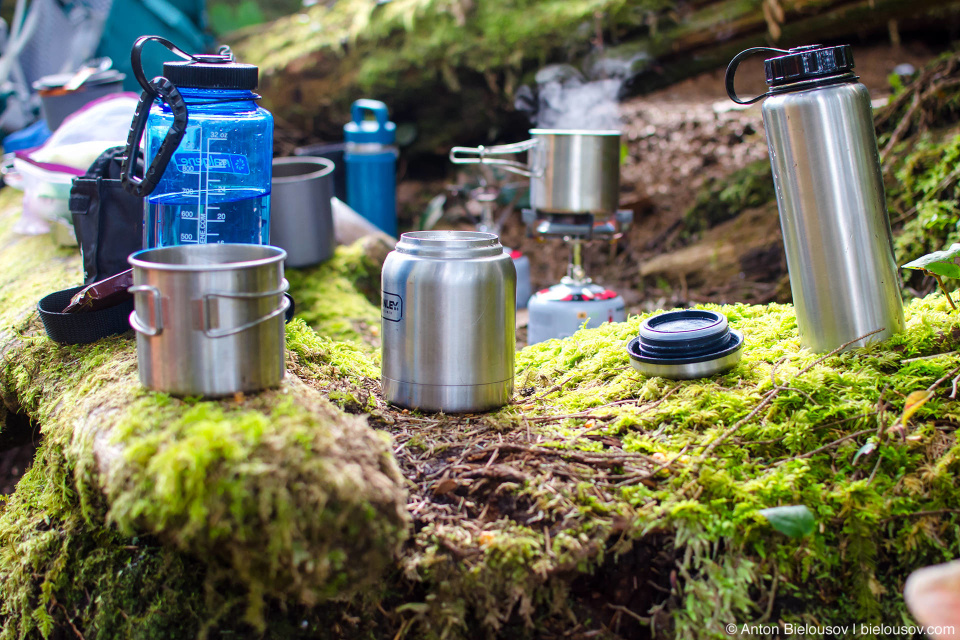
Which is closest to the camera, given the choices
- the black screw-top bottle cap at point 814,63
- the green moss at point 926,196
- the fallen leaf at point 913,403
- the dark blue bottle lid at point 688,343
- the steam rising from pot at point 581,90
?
the fallen leaf at point 913,403

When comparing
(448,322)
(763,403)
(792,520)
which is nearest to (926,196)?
(763,403)

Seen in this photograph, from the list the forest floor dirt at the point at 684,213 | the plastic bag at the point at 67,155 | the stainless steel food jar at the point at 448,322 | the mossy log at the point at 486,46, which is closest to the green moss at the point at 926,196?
the forest floor dirt at the point at 684,213

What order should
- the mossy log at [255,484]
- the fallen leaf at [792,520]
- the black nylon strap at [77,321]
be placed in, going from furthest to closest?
1. the black nylon strap at [77,321]
2. the fallen leaf at [792,520]
3. the mossy log at [255,484]

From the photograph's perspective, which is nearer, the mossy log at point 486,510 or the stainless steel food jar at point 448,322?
the mossy log at point 486,510

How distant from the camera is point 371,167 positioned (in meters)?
5.90

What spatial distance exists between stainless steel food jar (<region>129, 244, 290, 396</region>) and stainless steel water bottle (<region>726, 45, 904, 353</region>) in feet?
5.18

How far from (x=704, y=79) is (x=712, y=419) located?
4769 mm

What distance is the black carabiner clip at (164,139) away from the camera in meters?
2.13

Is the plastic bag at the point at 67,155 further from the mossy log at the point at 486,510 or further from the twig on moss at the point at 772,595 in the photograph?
the twig on moss at the point at 772,595

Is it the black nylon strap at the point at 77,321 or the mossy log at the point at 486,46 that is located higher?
the mossy log at the point at 486,46

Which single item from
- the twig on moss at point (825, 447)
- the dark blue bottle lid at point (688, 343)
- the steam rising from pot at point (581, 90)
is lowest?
the twig on moss at point (825, 447)

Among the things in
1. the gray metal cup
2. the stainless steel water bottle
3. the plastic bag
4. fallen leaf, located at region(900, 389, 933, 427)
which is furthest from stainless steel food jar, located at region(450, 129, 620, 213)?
fallen leaf, located at region(900, 389, 933, 427)

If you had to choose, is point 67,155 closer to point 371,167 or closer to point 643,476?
point 371,167

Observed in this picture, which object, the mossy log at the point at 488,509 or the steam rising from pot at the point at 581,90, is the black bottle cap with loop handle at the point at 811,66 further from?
the steam rising from pot at the point at 581,90
